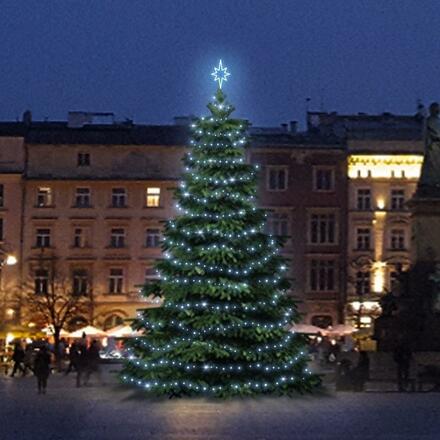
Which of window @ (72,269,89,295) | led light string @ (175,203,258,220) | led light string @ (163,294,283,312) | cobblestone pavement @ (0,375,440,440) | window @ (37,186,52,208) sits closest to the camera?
cobblestone pavement @ (0,375,440,440)

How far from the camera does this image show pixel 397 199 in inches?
2950

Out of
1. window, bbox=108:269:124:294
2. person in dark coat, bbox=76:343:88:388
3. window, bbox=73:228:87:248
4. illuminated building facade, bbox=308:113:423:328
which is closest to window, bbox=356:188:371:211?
illuminated building facade, bbox=308:113:423:328

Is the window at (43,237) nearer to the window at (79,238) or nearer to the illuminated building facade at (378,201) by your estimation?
the window at (79,238)

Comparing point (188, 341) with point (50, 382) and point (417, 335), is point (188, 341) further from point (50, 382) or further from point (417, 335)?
point (50, 382)

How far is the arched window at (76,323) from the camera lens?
72256 millimetres

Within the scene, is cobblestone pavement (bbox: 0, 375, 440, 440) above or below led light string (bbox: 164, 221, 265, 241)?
below

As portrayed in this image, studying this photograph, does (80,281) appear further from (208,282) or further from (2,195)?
(208,282)

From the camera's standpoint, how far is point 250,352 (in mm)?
27172

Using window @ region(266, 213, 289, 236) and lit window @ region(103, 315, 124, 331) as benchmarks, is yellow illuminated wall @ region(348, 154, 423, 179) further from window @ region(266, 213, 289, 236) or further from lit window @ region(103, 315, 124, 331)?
lit window @ region(103, 315, 124, 331)

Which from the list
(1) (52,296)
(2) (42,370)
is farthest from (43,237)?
(2) (42,370)

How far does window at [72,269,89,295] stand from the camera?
73.1 metres

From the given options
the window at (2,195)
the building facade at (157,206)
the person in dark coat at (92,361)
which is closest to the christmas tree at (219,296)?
the person in dark coat at (92,361)

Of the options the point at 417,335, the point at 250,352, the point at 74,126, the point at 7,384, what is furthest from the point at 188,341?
the point at 74,126

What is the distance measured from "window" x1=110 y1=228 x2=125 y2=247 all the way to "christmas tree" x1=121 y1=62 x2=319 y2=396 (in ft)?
152
